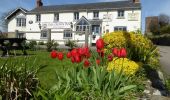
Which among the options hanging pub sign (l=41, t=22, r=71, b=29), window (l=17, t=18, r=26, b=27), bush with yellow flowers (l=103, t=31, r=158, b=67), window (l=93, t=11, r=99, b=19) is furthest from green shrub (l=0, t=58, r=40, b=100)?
window (l=17, t=18, r=26, b=27)

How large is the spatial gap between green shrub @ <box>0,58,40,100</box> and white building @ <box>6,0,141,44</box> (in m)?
40.7

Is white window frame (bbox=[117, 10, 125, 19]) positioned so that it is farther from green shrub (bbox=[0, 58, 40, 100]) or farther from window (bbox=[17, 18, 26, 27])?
green shrub (bbox=[0, 58, 40, 100])

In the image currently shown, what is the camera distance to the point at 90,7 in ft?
173

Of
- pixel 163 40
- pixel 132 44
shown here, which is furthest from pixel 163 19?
pixel 132 44

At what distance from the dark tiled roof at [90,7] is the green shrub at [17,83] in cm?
4489

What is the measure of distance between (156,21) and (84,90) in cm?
5972

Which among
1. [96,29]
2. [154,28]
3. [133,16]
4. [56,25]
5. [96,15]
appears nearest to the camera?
[133,16]

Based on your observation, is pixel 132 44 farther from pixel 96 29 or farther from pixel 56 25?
pixel 56 25

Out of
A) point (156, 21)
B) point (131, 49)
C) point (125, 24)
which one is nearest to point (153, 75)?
point (131, 49)

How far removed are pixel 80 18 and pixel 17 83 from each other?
46.7 metres

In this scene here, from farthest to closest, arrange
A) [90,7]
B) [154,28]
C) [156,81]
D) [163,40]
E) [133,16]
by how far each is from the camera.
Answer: [154,28] < [90,7] < [133,16] < [163,40] < [156,81]

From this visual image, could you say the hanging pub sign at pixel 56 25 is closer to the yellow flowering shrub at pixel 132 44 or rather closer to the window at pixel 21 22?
the window at pixel 21 22

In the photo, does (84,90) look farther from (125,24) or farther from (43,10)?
(43,10)

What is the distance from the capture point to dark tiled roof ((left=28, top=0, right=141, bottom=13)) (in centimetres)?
5032
